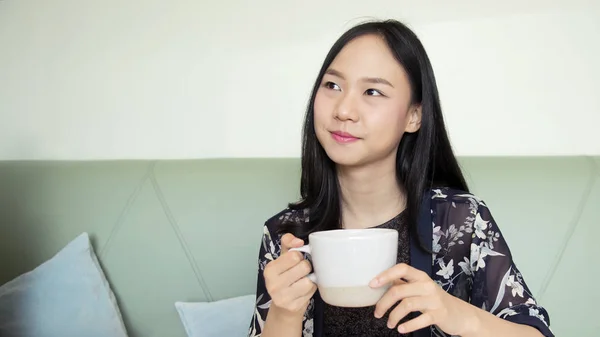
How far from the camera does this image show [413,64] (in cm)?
118

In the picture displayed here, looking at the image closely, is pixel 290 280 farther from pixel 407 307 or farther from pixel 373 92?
pixel 373 92

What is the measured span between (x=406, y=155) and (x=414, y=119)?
9 centimetres

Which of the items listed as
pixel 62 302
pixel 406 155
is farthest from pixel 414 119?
pixel 62 302

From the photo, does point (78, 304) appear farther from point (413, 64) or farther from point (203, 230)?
point (413, 64)

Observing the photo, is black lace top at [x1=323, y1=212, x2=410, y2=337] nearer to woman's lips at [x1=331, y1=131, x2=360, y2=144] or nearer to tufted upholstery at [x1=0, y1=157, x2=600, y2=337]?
woman's lips at [x1=331, y1=131, x2=360, y2=144]

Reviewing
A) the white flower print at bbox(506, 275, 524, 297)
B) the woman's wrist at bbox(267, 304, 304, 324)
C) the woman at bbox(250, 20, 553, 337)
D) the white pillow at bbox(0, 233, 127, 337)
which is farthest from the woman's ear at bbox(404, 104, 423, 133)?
the white pillow at bbox(0, 233, 127, 337)

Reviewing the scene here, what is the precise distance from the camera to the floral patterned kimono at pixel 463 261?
1.05 meters

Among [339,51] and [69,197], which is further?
[69,197]

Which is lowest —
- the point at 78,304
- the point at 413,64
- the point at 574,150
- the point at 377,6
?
the point at 78,304

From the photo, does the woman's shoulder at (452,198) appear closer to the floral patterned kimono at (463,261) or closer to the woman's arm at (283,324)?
the floral patterned kimono at (463,261)

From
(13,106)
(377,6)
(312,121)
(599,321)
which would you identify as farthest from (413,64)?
(13,106)

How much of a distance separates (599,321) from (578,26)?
33.1 inches

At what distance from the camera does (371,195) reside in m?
1.24

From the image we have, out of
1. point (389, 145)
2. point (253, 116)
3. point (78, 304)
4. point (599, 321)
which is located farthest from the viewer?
point (253, 116)
